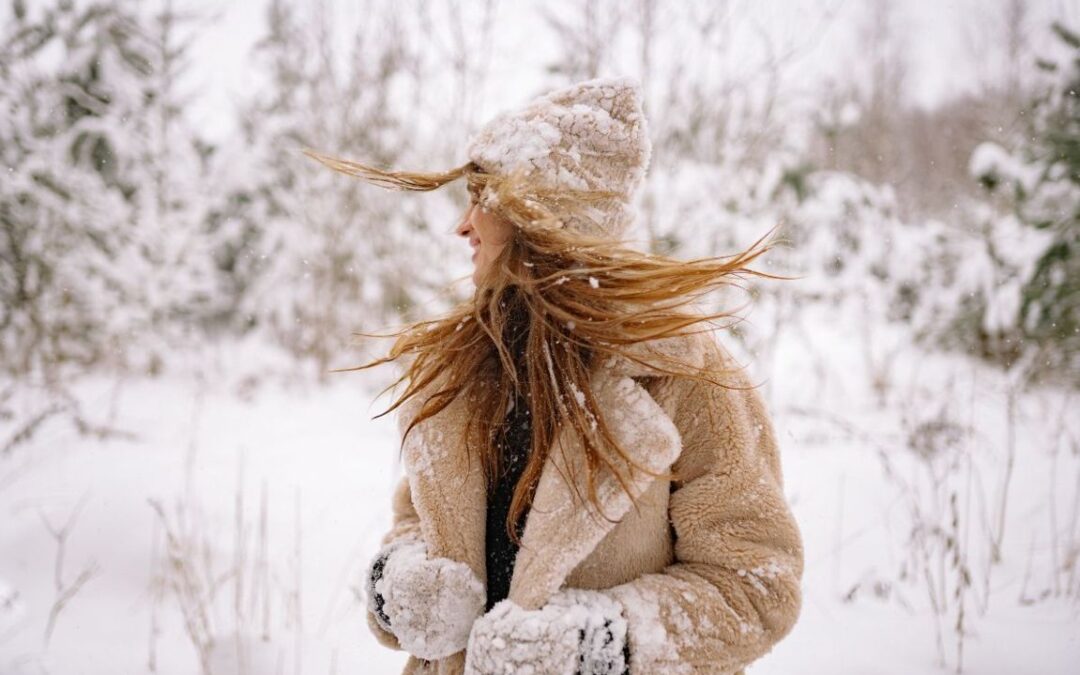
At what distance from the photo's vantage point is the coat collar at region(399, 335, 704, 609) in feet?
3.74

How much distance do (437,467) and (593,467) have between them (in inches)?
14.8

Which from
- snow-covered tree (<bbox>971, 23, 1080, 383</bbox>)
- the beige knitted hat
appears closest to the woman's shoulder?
the beige knitted hat

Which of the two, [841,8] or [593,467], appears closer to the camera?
[593,467]

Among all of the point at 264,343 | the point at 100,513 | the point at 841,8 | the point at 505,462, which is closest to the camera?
the point at 505,462

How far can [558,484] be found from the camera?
1.20 m

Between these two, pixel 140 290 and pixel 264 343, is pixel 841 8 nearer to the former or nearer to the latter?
pixel 140 290

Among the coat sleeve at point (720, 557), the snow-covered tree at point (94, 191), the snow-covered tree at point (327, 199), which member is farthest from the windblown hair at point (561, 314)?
the snow-covered tree at point (94, 191)

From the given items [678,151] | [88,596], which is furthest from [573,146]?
[678,151]

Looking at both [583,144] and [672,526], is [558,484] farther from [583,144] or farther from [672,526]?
[583,144]

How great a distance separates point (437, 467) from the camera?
132 cm

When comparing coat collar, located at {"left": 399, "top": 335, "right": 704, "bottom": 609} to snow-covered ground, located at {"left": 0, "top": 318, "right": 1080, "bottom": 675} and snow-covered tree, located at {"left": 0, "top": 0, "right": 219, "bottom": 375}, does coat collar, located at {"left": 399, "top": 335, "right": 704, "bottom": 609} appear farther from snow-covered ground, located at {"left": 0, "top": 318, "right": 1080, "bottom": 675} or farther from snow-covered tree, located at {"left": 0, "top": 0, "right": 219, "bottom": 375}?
snow-covered tree, located at {"left": 0, "top": 0, "right": 219, "bottom": 375}

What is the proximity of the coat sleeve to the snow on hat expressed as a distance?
472 millimetres

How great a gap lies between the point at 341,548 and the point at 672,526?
283 cm

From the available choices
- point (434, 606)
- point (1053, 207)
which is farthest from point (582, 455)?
point (1053, 207)
